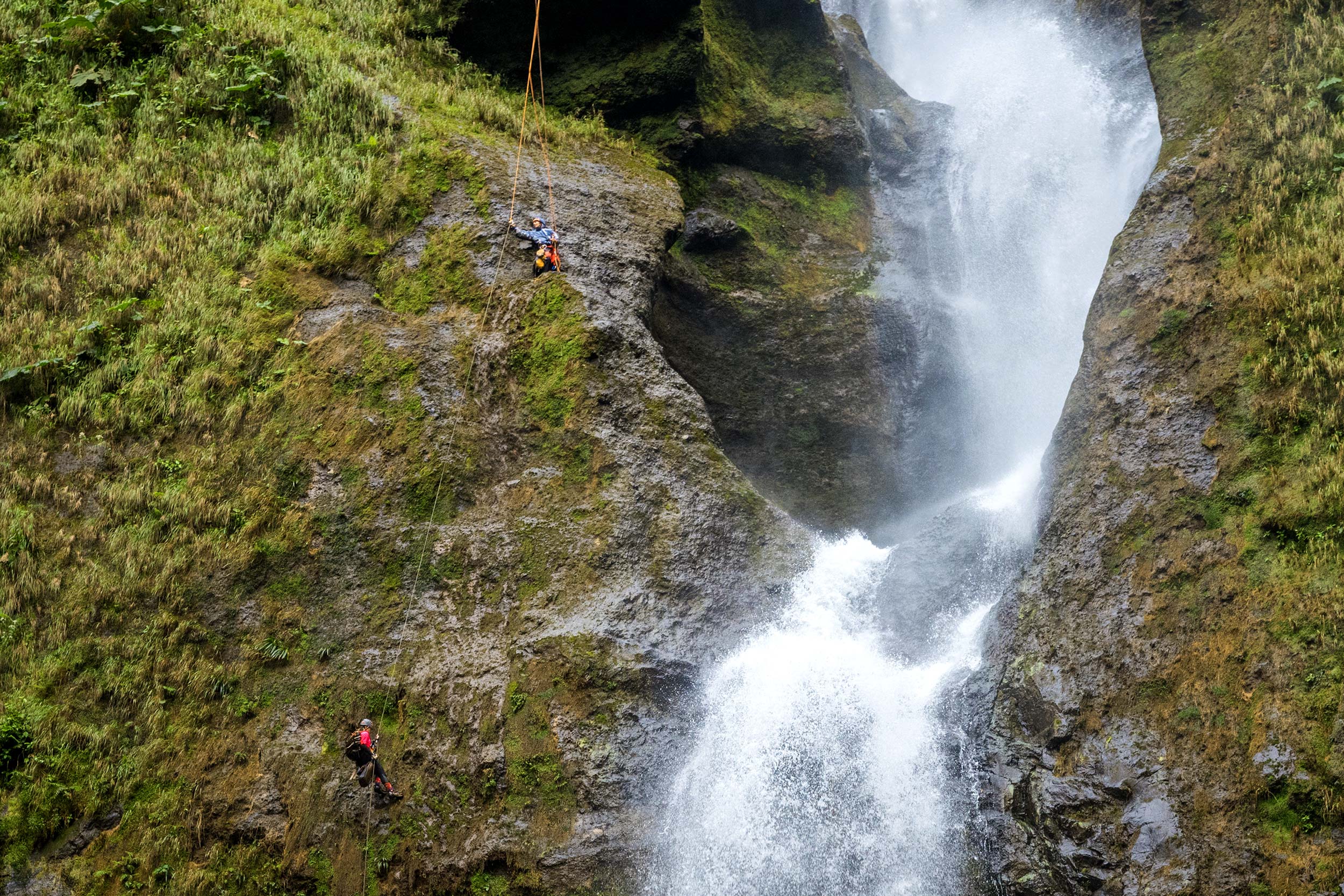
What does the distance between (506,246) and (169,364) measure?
4449 mm

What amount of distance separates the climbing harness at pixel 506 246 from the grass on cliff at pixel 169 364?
37 cm

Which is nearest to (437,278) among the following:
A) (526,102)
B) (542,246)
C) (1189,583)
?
(542,246)

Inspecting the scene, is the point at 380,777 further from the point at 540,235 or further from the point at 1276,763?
the point at 1276,763

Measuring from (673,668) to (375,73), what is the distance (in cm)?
1142

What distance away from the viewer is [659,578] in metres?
9.20

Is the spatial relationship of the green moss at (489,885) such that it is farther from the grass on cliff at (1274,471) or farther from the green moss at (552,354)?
the grass on cliff at (1274,471)

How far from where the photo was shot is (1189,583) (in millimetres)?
7527

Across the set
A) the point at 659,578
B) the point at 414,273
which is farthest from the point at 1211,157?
the point at 414,273

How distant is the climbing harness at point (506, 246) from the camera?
324 inches

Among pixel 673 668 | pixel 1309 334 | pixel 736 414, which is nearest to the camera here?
pixel 1309 334

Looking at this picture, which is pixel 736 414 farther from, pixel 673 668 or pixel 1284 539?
pixel 1284 539

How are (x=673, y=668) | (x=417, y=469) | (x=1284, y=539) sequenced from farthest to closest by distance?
(x=417, y=469)
(x=673, y=668)
(x=1284, y=539)

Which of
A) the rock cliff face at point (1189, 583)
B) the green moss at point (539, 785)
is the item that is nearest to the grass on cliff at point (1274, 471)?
the rock cliff face at point (1189, 583)

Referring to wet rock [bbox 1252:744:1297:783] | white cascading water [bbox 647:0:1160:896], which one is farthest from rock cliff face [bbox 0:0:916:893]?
wet rock [bbox 1252:744:1297:783]
